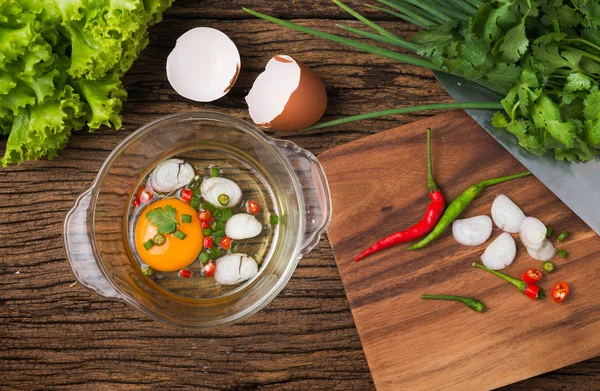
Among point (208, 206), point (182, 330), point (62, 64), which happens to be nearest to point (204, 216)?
point (208, 206)

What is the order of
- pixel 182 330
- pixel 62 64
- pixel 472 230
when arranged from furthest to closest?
pixel 182 330 < pixel 472 230 < pixel 62 64

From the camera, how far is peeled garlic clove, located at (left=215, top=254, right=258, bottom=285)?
6.03 feet

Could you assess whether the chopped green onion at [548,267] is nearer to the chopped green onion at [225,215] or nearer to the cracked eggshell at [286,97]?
the cracked eggshell at [286,97]

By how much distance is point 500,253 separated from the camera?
1.78 meters

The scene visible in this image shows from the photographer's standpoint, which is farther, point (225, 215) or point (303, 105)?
point (225, 215)

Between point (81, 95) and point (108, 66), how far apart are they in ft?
0.48

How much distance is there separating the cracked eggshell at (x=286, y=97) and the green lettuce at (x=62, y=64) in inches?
13.9

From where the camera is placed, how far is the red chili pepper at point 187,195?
1861 millimetres

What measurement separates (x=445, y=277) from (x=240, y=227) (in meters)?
0.62

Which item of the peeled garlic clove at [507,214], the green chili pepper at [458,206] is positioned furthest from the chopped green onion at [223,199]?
the peeled garlic clove at [507,214]

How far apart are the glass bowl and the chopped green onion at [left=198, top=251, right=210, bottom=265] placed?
12 centimetres

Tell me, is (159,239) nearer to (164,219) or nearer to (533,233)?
(164,219)

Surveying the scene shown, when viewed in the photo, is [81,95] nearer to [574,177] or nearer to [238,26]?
[238,26]

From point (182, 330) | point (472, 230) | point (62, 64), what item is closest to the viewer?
point (62, 64)
